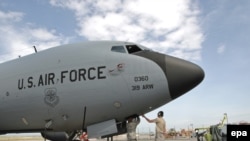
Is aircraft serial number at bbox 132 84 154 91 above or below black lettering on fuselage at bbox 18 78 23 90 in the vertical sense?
below

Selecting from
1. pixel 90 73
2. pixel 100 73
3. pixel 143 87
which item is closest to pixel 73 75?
pixel 90 73

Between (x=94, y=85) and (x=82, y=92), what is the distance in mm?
482

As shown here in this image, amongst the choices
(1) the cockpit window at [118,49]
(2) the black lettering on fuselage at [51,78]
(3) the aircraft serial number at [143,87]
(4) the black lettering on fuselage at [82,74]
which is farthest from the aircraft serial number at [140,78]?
(2) the black lettering on fuselage at [51,78]

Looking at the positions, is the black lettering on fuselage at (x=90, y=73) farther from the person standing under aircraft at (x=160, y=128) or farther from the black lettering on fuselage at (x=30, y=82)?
the black lettering on fuselage at (x=30, y=82)

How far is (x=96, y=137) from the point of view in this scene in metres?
9.93

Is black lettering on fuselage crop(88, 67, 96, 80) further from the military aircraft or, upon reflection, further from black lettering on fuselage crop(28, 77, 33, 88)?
black lettering on fuselage crop(28, 77, 33, 88)

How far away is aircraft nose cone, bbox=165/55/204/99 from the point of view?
9562mm

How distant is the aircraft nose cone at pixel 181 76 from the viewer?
9.56 metres

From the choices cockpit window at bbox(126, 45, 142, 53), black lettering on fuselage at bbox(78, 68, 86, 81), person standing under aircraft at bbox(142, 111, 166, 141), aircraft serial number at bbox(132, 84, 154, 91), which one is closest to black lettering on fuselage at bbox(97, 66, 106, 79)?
black lettering on fuselage at bbox(78, 68, 86, 81)

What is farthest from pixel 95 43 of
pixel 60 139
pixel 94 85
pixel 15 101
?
pixel 60 139

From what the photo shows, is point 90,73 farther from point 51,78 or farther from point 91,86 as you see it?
point 51,78

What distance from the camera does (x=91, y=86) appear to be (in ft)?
33.6

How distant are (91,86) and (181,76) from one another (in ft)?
9.59

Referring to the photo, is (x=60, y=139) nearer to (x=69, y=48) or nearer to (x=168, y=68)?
(x=69, y=48)
